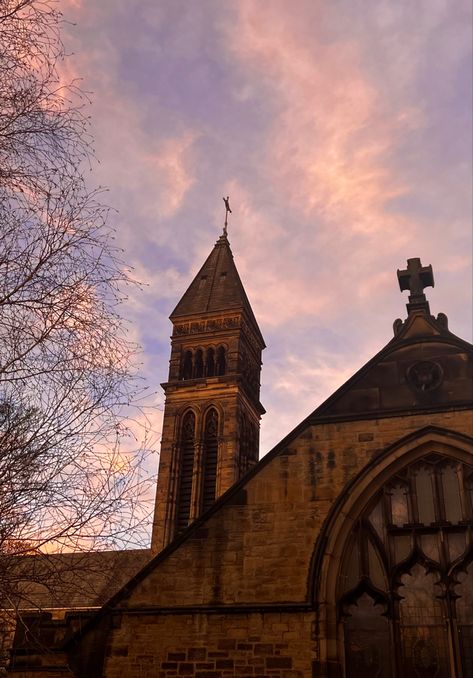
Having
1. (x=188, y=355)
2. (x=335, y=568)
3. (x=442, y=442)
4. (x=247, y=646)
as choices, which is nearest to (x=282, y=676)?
(x=247, y=646)

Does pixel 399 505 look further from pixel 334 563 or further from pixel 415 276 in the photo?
pixel 415 276

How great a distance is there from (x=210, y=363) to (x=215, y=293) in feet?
14.9

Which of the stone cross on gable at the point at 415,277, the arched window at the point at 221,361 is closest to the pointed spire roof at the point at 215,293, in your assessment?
the arched window at the point at 221,361

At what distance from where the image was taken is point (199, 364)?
3566 cm

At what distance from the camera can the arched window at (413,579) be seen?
9.29 m

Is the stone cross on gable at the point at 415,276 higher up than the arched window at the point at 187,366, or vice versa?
the arched window at the point at 187,366

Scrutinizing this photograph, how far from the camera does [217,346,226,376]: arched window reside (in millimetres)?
35156

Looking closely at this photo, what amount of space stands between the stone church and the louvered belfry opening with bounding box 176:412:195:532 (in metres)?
20.3

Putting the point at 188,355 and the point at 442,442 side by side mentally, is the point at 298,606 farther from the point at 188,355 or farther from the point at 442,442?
the point at 188,355

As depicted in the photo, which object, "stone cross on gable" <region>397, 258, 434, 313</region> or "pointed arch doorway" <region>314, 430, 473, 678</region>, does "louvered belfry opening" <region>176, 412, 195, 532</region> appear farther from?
"pointed arch doorway" <region>314, 430, 473, 678</region>

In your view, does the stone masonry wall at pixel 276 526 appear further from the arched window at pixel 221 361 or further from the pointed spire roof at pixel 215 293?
the pointed spire roof at pixel 215 293

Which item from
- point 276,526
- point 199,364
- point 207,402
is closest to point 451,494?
point 276,526

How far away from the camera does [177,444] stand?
33.2m

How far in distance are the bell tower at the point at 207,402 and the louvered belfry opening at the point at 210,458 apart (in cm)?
4
